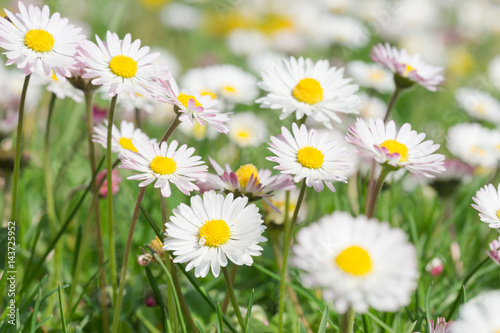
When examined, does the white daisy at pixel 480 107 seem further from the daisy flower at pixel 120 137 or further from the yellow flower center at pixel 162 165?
the yellow flower center at pixel 162 165

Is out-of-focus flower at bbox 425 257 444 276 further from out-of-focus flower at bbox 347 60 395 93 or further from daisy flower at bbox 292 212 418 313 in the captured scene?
out-of-focus flower at bbox 347 60 395 93

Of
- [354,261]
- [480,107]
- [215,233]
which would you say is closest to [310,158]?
[215,233]

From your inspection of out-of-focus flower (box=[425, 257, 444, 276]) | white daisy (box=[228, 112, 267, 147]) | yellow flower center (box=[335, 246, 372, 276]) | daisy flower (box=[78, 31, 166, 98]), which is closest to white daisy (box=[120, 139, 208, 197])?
daisy flower (box=[78, 31, 166, 98])

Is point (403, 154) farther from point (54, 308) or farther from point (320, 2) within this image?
point (320, 2)

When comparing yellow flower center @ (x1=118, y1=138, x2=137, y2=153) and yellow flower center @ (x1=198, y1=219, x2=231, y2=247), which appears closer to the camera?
yellow flower center @ (x1=198, y1=219, x2=231, y2=247)

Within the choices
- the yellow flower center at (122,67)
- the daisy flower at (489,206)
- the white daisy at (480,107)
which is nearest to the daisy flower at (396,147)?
the daisy flower at (489,206)

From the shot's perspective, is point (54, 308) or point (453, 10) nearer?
point (54, 308)

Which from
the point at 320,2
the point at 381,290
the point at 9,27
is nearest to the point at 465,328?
→ the point at 381,290

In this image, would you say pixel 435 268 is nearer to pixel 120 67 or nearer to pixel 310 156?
pixel 310 156
